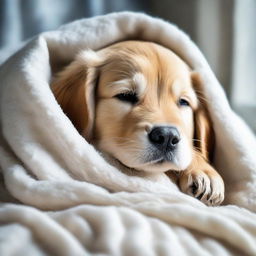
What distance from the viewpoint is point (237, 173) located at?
1054 mm

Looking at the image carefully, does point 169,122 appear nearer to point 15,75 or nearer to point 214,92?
point 214,92

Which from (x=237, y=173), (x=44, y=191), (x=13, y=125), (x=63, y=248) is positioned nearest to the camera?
(x=63, y=248)

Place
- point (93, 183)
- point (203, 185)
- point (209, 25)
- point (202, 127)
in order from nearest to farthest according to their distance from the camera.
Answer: point (93, 183)
point (203, 185)
point (202, 127)
point (209, 25)

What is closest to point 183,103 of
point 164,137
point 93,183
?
point 164,137

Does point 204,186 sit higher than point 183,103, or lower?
lower

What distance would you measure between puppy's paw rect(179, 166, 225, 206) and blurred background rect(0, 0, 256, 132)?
67 cm

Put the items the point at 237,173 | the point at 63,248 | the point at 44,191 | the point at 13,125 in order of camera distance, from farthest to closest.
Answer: the point at 237,173
the point at 13,125
the point at 44,191
the point at 63,248

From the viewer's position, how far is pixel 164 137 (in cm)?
95

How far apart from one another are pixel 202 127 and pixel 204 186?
0.19 meters

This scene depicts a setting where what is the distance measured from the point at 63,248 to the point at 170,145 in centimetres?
37

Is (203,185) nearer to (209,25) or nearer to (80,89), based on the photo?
(80,89)

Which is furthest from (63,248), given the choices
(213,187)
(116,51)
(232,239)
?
(116,51)

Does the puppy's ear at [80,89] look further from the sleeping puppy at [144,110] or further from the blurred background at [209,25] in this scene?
the blurred background at [209,25]

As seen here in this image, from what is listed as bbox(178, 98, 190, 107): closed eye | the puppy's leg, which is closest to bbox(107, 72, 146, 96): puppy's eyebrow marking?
bbox(178, 98, 190, 107): closed eye
